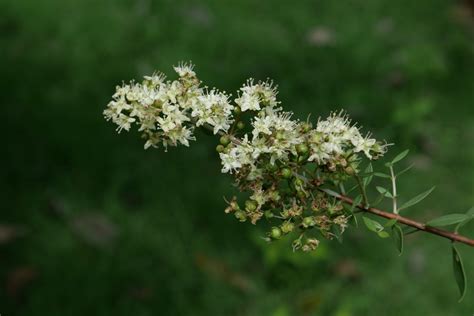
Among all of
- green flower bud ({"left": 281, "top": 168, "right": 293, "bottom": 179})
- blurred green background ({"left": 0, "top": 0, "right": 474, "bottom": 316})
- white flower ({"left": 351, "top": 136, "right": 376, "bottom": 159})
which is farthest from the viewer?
blurred green background ({"left": 0, "top": 0, "right": 474, "bottom": 316})

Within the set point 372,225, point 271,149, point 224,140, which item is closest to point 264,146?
point 271,149

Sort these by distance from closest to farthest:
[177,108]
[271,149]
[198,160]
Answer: [271,149] → [177,108] → [198,160]

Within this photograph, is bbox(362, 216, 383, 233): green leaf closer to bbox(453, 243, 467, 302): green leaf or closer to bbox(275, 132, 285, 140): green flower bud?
bbox(453, 243, 467, 302): green leaf

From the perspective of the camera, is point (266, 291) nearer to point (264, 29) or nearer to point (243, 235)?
point (243, 235)

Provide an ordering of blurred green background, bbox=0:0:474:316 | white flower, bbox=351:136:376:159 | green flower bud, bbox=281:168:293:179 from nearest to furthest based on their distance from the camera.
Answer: green flower bud, bbox=281:168:293:179 → white flower, bbox=351:136:376:159 → blurred green background, bbox=0:0:474:316

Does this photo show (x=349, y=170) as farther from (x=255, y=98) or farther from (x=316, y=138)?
(x=255, y=98)

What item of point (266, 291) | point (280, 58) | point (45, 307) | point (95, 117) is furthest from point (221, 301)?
point (280, 58)

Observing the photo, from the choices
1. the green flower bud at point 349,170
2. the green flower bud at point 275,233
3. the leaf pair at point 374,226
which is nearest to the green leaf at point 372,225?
the leaf pair at point 374,226

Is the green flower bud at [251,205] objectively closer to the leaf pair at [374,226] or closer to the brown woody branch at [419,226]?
the brown woody branch at [419,226]

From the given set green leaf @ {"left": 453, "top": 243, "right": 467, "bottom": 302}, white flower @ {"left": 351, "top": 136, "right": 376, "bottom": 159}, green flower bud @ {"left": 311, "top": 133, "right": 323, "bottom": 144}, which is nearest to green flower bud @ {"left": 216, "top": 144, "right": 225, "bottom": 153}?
green flower bud @ {"left": 311, "top": 133, "right": 323, "bottom": 144}
